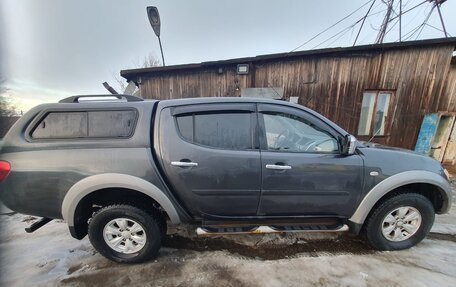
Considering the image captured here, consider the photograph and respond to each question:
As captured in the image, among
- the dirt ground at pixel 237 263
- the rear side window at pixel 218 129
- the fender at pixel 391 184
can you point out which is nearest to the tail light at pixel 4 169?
the dirt ground at pixel 237 263

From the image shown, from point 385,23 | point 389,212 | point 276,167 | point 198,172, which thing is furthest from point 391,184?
point 385,23

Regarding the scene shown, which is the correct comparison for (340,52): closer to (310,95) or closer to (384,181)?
(310,95)

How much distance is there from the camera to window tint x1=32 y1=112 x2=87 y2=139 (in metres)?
2.13

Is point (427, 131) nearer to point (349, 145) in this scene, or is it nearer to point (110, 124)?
point (349, 145)

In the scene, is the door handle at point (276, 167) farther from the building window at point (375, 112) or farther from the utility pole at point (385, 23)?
the utility pole at point (385, 23)

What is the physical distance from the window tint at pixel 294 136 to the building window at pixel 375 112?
17.2 ft

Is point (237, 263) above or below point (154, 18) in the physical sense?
below

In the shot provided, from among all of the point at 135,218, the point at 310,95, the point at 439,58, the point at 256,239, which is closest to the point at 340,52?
the point at 310,95

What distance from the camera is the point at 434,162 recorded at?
2461mm

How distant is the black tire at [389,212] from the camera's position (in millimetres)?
2414

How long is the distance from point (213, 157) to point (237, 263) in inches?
51.0

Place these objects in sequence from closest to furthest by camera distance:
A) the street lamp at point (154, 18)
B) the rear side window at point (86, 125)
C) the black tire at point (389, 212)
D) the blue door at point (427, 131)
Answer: the rear side window at point (86, 125), the black tire at point (389, 212), the blue door at point (427, 131), the street lamp at point (154, 18)

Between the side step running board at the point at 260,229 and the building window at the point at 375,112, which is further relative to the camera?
the building window at the point at 375,112

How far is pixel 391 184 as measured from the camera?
2305mm
